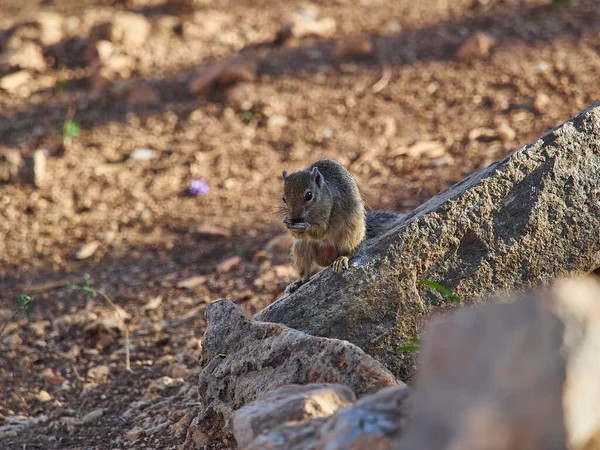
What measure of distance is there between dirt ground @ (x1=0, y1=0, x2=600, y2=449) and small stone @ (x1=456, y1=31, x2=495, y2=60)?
0.07 feet

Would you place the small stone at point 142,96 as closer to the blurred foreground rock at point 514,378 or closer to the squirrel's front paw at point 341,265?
the squirrel's front paw at point 341,265

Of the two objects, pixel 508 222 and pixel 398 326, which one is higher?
pixel 508 222

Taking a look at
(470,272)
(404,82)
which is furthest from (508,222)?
(404,82)

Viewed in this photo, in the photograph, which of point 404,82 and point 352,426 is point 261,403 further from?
point 404,82

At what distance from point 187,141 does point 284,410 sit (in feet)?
17.7

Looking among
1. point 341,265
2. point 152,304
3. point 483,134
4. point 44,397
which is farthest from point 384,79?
point 44,397

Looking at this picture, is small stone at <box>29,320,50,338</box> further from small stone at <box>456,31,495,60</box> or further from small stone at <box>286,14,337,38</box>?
small stone at <box>456,31,495,60</box>

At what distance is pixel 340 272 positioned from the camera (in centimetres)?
376

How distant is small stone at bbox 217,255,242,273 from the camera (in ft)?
19.2

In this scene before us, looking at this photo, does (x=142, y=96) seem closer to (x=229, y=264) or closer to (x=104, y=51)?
(x=104, y=51)

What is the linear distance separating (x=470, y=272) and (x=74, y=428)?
2280mm

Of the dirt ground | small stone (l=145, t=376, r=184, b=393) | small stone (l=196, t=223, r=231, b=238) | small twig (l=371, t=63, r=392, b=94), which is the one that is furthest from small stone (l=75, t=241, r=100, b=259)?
small twig (l=371, t=63, r=392, b=94)

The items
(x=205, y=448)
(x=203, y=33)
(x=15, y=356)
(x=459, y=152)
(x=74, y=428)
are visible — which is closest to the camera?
(x=205, y=448)

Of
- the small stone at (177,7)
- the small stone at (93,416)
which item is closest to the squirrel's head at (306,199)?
the small stone at (93,416)
